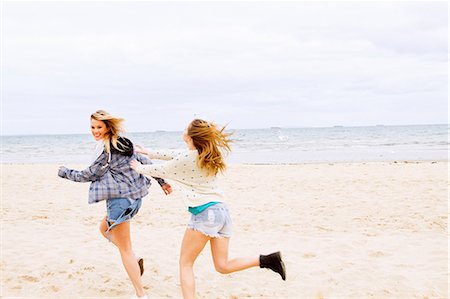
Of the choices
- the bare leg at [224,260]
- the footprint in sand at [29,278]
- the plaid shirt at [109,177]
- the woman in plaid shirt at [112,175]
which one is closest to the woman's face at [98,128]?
the woman in plaid shirt at [112,175]

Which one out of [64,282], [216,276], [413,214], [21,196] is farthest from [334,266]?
[21,196]

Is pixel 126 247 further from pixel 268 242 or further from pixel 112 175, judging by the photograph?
pixel 268 242

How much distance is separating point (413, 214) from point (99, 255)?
5.84 metres

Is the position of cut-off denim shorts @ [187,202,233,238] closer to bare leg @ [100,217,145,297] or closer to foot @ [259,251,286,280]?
foot @ [259,251,286,280]

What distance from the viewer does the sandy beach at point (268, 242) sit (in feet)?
18.0

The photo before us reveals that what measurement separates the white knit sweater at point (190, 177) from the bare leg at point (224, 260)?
1.24ft

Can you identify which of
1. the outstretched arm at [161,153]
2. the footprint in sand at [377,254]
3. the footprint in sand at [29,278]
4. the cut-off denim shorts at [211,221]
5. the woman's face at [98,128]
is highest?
the woman's face at [98,128]

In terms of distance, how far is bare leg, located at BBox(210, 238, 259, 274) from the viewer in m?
4.15

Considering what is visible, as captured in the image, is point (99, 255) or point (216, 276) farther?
point (99, 255)

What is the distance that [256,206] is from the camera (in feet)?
35.0

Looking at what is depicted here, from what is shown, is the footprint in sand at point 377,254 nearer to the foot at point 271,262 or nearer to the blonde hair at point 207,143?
the foot at point 271,262

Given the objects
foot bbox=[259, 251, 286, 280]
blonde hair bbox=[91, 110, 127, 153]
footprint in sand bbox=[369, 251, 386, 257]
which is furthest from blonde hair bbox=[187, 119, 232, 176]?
footprint in sand bbox=[369, 251, 386, 257]

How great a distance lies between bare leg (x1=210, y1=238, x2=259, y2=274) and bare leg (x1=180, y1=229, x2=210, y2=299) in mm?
114

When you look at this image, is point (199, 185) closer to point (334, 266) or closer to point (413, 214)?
point (334, 266)
